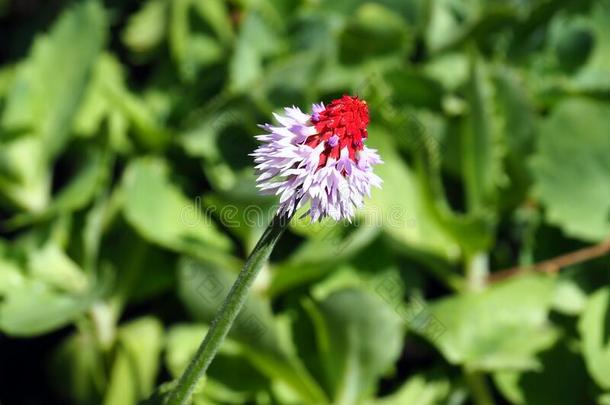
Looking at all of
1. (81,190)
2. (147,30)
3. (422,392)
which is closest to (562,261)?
(422,392)

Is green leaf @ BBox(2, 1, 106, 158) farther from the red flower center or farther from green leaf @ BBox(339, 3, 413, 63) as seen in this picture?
the red flower center

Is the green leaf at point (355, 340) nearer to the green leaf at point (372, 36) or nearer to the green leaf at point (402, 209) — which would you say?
the green leaf at point (402, 209)

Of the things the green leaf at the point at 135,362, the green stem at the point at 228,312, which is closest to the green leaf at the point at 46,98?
the green leaf at the point at 135,362

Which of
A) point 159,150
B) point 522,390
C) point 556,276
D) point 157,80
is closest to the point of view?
point 522,390

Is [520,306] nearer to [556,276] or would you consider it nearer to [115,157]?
[556,276]

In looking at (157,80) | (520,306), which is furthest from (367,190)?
(157,80)

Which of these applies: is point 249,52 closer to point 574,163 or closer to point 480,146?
point 480,146
